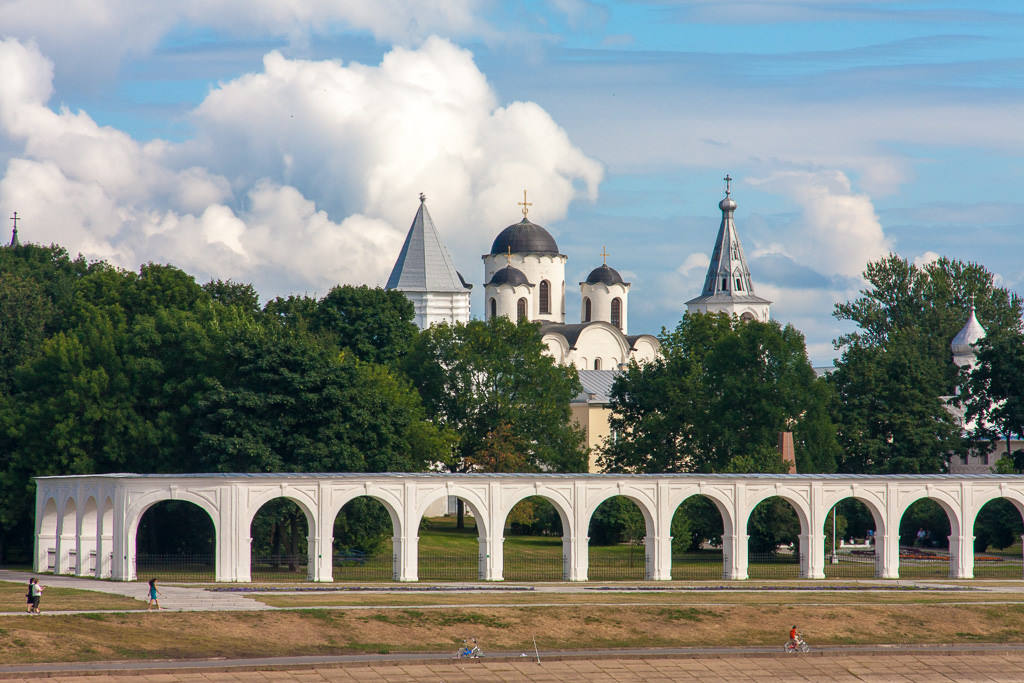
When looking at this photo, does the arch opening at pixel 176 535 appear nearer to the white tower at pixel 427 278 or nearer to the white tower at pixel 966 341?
Result: the white tower at pixel 427 278

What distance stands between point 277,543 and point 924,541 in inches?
1296

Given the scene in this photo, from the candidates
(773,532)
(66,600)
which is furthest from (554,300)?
(66,600)

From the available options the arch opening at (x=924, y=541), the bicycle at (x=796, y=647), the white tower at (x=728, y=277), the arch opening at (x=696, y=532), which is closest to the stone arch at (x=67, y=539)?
the arch opening at (x=696, y=532)

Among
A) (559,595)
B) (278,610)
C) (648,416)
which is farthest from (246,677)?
(648,416)

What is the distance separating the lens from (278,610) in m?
38.6

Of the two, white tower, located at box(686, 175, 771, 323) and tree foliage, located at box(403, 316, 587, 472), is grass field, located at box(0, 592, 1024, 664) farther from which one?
white tower, located at box(686, 175, 771, 323)

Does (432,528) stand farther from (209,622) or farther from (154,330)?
(209,622)

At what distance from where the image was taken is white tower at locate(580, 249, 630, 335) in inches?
4852

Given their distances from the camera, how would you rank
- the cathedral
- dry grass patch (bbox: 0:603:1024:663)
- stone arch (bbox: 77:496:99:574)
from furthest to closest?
the cathedral → stone arch (bbox: 77:496:99:574) → dry grass patch (bbox: 0:603:1024:663)

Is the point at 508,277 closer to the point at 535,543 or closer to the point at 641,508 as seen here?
the point at 535,543

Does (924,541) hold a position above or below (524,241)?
below

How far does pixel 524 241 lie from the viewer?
11825cm

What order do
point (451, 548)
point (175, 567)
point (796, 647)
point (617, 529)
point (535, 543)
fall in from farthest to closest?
point (535, 543)
point (617, 529)
point (451, 548)
point (175, 567)
point (796, 647)

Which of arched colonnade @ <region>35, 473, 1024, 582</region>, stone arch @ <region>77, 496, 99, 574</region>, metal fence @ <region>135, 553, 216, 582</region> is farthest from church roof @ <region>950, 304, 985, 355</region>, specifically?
stone arch @ <region>77, 496, 99, 574</region>
